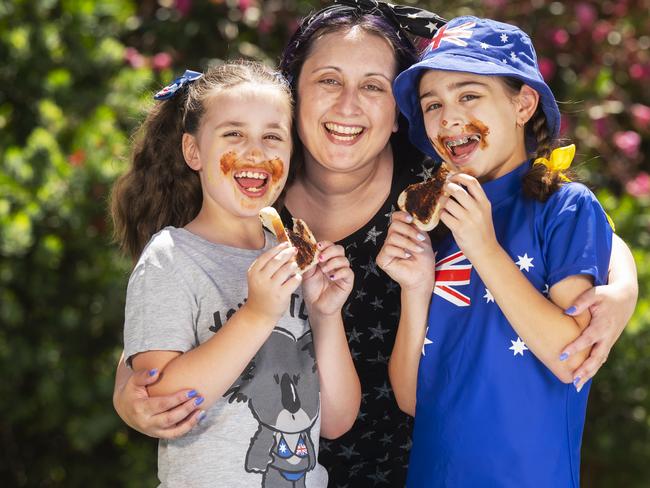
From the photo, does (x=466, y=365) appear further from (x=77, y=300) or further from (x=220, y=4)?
(x=220, y=4)

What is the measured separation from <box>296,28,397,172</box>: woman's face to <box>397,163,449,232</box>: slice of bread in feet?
1.33

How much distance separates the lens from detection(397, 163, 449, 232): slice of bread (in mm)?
2768

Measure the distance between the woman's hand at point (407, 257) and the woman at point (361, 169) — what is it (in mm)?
453

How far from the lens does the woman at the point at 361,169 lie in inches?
128

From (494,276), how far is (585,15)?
420cm

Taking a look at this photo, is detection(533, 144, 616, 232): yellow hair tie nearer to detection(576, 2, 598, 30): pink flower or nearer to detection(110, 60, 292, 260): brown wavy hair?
detection(110, 60, 292, 260): brown wavy hair

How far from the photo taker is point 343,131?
10.6ft

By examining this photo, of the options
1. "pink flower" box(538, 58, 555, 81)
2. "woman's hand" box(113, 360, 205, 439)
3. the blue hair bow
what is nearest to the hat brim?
the blue hair bow

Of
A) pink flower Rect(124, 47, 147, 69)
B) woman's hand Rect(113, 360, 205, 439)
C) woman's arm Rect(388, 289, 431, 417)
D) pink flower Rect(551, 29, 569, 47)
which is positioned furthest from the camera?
pink flower Rect(551, 29, 569, 47)

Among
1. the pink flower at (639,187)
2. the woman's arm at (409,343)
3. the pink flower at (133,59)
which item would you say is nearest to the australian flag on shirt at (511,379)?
the woman's arm at (409,343)

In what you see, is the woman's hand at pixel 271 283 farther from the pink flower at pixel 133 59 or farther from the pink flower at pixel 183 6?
the pink flower at pixel 183 6

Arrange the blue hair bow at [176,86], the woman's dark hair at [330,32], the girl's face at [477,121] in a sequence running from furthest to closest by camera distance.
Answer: the woman's dark hair at [330,32] → the blue hair bow at [176,86] → the girl's face at [477,121]

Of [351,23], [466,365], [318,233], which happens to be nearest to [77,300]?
[318,233]

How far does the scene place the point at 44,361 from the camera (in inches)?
191
